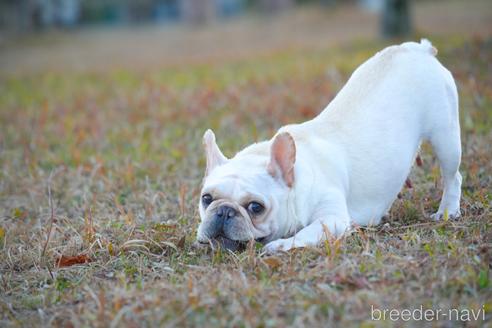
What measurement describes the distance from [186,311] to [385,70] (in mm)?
2243

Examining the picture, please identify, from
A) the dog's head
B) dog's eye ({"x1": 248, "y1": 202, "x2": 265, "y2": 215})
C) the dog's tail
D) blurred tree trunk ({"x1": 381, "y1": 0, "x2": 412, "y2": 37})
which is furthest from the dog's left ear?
blurred tree trunk ({"x1": 381, "y1": 0, "x2": 412, "y2": 37})

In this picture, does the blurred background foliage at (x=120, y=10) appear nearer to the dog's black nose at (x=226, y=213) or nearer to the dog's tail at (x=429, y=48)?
the dog's tail at (x=429, y=48)

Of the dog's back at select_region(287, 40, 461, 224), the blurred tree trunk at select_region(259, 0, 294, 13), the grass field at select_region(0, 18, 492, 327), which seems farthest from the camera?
the blurred tree trunk at select_region(259, 0, 294, 13)

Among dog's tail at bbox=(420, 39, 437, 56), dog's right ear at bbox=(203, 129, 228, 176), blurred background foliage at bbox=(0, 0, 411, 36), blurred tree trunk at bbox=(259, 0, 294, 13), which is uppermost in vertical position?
dog's tail at bbox=(420, 39, 437, 56)

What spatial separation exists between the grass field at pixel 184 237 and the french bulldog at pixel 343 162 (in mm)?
168

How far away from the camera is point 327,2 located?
1016 inches

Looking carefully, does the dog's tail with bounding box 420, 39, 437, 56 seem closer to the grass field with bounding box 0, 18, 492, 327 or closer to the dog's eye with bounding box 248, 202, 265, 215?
the grass field with bounding box 0, 18, 492, 327

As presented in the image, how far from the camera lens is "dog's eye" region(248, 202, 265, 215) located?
3.54m

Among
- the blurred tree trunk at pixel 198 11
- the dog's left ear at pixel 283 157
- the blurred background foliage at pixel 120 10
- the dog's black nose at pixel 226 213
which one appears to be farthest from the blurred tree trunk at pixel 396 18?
the blurred tree trunk at pixel 198 11

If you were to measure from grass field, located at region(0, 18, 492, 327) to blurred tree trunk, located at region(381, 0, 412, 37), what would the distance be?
3729 mm

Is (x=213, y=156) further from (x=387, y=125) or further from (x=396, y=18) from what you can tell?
(x=396, y=18)

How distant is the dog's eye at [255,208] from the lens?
3.54 m

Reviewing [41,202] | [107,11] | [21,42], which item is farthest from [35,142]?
[107,11]

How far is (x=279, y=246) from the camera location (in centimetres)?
354
